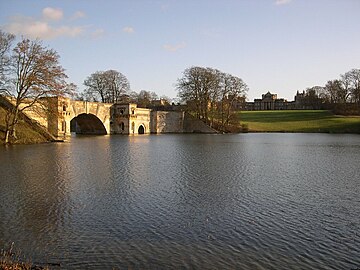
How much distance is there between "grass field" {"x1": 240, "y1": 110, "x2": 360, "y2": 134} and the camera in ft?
248

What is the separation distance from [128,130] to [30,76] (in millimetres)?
34564

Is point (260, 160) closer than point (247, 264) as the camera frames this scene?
No

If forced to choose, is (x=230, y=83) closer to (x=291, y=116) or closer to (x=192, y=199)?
(x=291, y=116)

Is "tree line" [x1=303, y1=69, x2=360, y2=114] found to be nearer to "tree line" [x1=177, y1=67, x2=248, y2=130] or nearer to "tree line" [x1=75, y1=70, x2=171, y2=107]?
"tree line" [x1=177, y1=67, x2=248, y2=130]

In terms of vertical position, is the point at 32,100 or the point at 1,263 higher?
the point at 32,100

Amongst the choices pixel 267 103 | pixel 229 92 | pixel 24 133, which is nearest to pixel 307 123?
pixel 229 92

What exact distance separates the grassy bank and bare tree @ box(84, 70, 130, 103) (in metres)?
38.8

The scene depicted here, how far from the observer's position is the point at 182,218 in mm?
11242

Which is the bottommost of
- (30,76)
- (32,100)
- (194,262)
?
(194,262)

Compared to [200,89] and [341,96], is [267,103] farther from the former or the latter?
[200,89]

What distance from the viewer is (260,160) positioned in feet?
86.1

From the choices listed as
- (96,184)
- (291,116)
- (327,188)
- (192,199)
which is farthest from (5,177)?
(291,116)

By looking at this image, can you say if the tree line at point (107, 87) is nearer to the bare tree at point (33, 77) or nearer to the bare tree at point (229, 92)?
the bare tree at point (229, 92)

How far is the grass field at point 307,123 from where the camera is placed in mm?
75706
